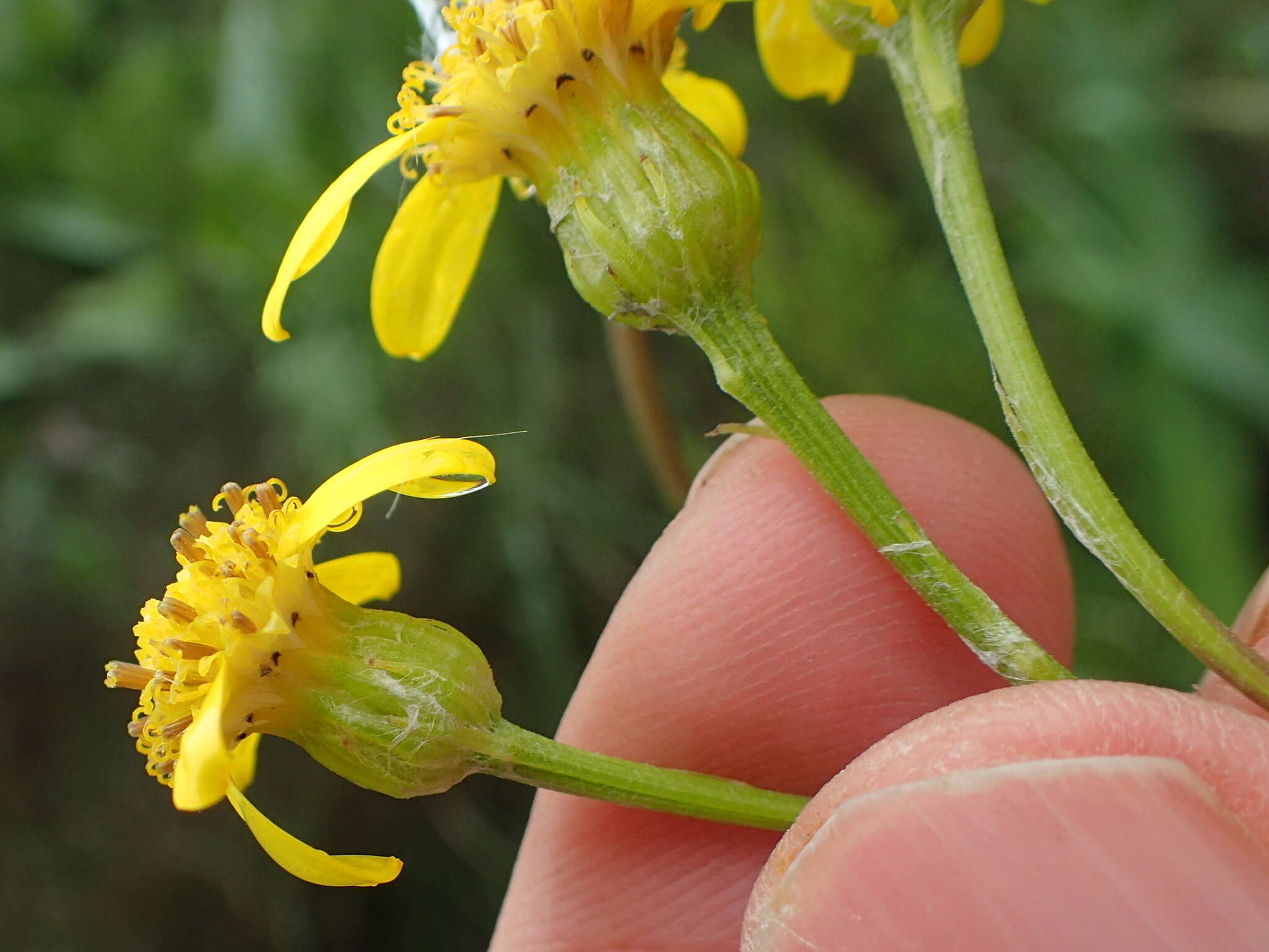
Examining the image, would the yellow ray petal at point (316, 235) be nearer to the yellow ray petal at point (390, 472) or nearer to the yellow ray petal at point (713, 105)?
the yellow ray petal at point (390, 472)

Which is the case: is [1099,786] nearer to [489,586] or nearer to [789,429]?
[789,429]

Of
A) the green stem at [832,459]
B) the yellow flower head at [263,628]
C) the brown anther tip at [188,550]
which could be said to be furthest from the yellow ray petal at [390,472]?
the green stem at [832,459]

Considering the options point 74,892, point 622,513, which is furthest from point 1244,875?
point 74,892

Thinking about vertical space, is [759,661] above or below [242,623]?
below

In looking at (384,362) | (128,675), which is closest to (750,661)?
(128,675)

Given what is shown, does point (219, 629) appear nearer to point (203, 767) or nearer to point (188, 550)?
point (188, 550)

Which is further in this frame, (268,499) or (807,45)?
(807,45)
